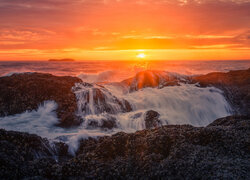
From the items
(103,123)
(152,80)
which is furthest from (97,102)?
(152,80)

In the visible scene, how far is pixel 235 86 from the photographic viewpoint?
1275 cm

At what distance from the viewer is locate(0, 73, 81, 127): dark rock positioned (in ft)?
24.2

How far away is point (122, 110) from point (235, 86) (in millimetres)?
8289

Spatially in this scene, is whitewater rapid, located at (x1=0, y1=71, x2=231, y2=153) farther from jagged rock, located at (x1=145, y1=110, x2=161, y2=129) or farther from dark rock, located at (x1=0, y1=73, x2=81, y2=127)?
dark rock, located at (x1=0, y1=73, x2=81, y2=127)

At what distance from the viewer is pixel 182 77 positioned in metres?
14.3

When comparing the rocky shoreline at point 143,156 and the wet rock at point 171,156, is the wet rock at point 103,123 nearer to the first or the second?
the rocky shoreline at point 143,156

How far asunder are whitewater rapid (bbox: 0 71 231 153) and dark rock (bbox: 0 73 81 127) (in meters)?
0.25

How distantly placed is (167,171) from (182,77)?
39.9 ft

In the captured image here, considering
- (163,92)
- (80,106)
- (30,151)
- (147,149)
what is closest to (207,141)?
(147,149)

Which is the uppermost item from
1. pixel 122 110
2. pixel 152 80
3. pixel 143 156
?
pixel 152 80

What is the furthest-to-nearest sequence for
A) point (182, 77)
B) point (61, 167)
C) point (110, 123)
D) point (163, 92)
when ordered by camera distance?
point (182, 77)
point (163, 92)
point (110, 123)
point (61, 167)

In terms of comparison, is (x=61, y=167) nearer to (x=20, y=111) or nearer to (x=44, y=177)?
(x=44, y=177)

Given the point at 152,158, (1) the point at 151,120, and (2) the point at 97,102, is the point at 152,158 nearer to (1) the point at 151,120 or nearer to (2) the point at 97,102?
(1) the point at 151,120

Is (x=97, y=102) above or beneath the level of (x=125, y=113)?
above
